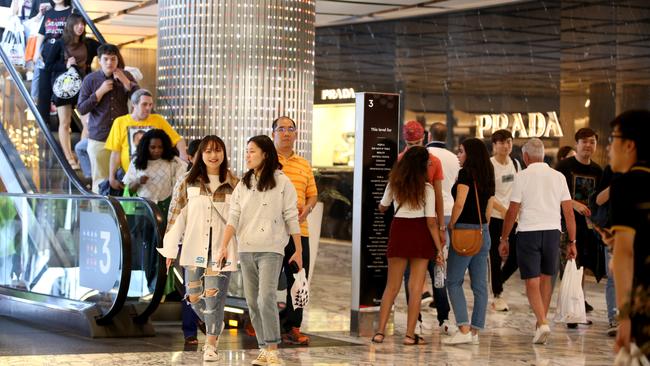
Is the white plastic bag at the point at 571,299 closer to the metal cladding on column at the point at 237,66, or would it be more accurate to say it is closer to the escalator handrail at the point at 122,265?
the metal cladding on column at the point at 237,66

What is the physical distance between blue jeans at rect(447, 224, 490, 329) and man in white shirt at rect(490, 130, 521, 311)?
155cm

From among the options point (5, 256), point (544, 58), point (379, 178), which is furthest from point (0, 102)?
point (544, 58)

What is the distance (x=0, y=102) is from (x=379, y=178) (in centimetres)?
458

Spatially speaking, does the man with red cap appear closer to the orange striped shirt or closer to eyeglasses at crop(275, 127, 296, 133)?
the orange striped shirt

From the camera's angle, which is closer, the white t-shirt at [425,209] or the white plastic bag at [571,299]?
the white t-shirt at [425,209]

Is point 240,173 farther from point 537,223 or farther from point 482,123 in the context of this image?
point 482,123

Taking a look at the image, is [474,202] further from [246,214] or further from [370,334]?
[246,214]

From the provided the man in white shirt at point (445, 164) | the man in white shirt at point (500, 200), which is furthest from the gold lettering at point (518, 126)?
the man in white shirt at point (445, 164)

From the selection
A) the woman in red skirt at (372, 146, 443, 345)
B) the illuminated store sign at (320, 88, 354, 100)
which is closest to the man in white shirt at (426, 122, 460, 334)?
the woman in red skirt at (372, 146, 443, 345)

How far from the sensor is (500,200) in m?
11.4

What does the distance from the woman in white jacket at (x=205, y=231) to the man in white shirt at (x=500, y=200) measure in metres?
3.46

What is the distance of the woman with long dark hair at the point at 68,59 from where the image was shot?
12.1m

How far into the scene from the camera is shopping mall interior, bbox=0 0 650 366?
8953 mm

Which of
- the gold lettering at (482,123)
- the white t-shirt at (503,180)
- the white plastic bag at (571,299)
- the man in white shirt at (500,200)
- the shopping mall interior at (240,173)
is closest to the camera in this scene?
the shopping mall interior at (240,173)
